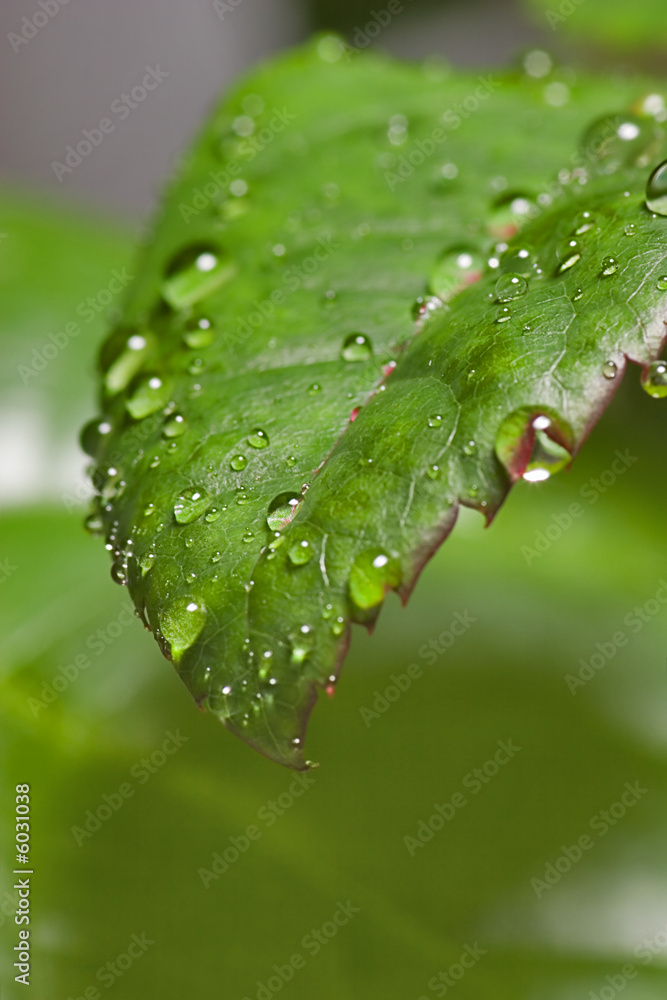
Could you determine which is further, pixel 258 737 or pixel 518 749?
pixel 518 749

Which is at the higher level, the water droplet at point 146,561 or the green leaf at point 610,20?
the water droplet at point 146,561

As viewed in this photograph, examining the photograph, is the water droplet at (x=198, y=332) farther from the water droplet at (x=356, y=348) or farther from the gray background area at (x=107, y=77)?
the gray background area at (x=107, y=77)

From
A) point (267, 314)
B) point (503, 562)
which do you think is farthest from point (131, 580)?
point (503, 562)

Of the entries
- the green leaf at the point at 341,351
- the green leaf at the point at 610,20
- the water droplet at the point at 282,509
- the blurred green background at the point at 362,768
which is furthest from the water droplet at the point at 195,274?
the green leaf at the point at 610,20

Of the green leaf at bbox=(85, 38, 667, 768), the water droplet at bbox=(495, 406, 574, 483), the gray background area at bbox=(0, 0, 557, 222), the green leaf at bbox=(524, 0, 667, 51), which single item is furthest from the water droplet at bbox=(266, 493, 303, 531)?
the gray background area at bbox=(0, 0, 557, 222)

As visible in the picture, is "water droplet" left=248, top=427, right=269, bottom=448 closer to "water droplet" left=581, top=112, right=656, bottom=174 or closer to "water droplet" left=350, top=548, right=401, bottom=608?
"water droplet" left=350, top=548, right=401, bottom=608

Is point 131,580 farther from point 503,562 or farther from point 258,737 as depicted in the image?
point 503,562
